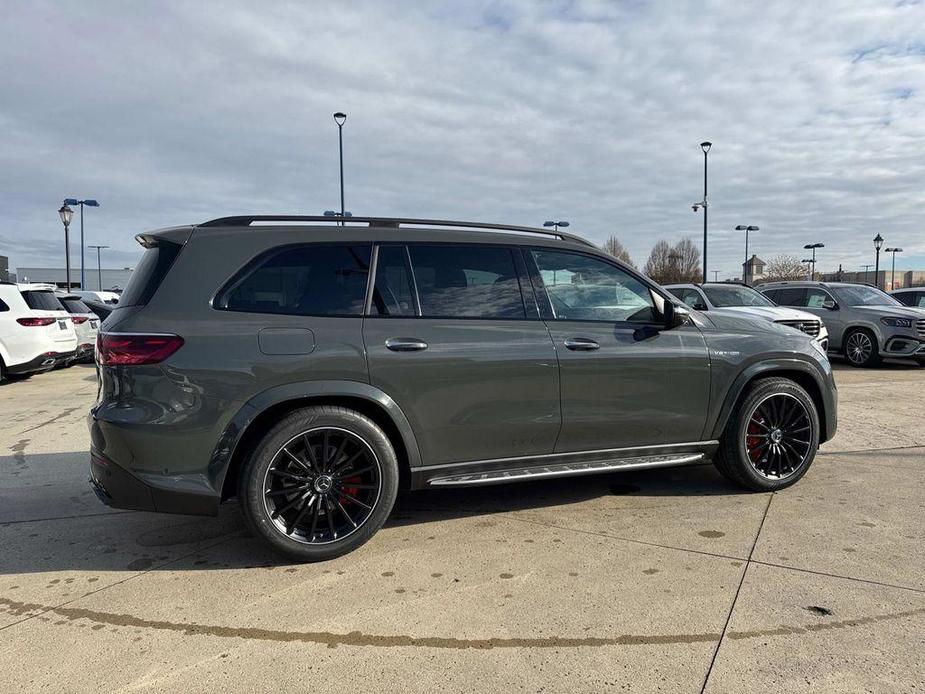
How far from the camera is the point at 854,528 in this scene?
3852 mm

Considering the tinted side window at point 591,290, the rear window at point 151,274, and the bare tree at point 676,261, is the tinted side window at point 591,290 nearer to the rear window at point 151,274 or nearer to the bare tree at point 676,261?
the rear window at point 151,274

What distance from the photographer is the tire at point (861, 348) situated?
1254cm

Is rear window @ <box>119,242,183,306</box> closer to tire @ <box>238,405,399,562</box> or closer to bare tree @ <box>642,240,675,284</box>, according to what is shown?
tire @ <box>238,405,399,562</box>

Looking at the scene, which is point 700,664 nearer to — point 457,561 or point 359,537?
point 457,561

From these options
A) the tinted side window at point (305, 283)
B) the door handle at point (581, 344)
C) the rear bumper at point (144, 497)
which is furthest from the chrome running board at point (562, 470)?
the rear bumper at point (144, 497)

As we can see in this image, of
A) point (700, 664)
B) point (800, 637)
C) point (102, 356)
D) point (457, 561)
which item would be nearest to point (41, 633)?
point (102, 356)

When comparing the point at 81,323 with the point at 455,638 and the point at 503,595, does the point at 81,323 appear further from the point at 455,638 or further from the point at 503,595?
the point at 455,638

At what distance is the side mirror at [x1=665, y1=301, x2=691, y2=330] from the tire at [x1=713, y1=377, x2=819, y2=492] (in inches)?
29.8

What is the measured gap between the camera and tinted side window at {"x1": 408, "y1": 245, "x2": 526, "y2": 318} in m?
3.77

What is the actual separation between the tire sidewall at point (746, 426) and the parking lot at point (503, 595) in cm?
11

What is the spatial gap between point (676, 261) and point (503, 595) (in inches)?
2640

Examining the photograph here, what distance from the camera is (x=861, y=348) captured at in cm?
1273

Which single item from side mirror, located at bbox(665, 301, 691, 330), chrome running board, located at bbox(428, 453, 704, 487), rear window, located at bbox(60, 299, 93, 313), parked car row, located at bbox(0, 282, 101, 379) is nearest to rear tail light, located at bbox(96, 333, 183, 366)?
chrome running board, located at bbox(428, 453, 704, 487)

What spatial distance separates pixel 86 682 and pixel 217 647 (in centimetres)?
47
